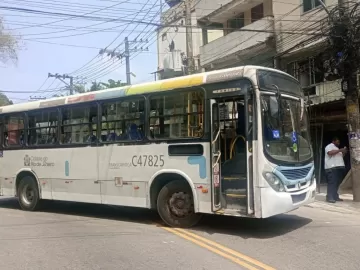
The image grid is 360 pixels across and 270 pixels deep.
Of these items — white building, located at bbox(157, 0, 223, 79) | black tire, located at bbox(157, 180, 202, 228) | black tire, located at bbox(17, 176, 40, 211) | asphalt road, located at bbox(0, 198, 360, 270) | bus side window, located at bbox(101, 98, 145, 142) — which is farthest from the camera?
white building, located at bbox(157, 0, 223, 79)

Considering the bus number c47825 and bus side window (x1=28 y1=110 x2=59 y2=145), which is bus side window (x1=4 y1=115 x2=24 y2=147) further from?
the bus number c47825

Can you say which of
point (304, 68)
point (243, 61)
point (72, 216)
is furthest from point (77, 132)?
point (243, 61)

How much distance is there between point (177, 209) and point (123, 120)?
2240mm

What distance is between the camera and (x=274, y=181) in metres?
7.09

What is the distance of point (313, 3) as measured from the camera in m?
17.3

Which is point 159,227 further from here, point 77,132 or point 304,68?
point 304,68

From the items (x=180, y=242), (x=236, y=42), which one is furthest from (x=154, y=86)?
(x=236, y=42)

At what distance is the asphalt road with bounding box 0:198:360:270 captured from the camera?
5.77 metres

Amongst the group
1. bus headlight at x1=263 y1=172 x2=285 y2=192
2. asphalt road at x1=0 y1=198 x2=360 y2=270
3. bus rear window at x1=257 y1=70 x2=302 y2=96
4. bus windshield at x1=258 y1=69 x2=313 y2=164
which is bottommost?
asphalt road at x1=0 y1=198 x2=360 y2=270

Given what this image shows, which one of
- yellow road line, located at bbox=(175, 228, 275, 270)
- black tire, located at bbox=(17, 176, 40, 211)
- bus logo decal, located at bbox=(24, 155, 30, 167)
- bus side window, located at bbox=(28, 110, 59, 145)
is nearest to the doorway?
yellow road line, located at bbox=(175, 228, 275, 270)

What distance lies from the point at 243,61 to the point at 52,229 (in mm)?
14679

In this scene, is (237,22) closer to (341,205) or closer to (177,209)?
(341,205)

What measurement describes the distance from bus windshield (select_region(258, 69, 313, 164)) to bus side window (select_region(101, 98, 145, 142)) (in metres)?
2.64

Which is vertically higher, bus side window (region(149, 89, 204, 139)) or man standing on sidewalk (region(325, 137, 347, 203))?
bus side window (region(149, 89, 204, 139))
